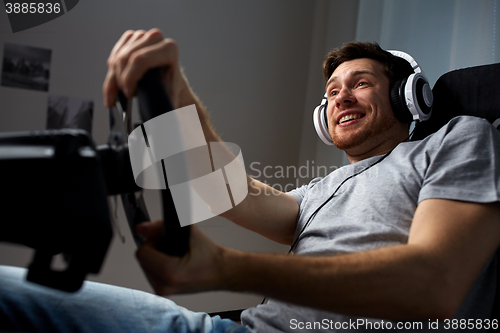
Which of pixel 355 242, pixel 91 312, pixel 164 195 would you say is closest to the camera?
pixel 164 195

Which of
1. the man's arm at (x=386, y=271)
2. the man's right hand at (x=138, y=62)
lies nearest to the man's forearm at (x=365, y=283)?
the man's arm at (x=386, y=271)

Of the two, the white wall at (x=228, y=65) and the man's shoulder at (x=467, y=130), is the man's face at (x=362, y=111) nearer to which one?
the man's shoulder at (x=467, y=130)

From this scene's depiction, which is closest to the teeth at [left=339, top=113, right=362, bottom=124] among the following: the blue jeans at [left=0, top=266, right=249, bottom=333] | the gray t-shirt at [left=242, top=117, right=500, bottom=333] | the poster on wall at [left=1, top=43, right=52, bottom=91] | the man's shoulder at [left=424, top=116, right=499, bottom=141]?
the gray t-shirt at [left=242, top=117, right=500, bottom=333]

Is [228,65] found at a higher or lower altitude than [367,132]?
higher

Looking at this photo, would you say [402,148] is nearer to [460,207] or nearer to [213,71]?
[460,207]

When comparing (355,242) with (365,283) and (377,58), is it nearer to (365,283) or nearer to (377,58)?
(365,283)

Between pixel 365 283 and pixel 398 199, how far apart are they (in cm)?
32

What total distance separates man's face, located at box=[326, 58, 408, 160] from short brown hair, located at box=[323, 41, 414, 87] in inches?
0.9

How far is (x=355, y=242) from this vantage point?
2.44 feet

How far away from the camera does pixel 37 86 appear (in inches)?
46.9

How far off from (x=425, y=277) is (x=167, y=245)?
1.31ft

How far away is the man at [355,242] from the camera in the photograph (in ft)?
1.36

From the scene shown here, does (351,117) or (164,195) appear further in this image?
(351,117)

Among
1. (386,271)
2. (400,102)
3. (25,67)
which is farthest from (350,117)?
(25,67)
